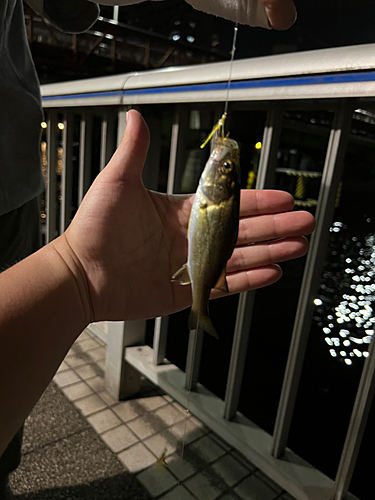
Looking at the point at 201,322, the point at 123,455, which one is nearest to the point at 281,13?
the point at 201,322

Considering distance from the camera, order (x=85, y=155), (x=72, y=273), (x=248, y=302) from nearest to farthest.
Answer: (x=72, y=273)
(x=248, y=302)
(x=85, y=155)

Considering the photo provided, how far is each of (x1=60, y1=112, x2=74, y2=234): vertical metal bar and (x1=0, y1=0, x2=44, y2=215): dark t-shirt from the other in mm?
1560

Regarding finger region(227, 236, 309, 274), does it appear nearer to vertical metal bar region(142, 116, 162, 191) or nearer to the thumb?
the thumb

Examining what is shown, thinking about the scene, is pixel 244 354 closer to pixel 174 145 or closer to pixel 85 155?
pixel 174 145

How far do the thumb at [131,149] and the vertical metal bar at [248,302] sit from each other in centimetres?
72

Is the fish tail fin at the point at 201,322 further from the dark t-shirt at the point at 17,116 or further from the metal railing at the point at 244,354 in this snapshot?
the dark t-shirt at the point at 17,116

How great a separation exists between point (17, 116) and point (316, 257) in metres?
1.34

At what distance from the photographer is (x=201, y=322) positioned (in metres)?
0.95

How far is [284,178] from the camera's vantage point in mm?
14258

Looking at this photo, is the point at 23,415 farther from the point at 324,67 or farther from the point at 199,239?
the point at 324,67

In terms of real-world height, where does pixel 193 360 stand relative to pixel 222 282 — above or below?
below

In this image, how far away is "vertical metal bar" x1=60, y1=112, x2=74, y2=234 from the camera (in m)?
3.09

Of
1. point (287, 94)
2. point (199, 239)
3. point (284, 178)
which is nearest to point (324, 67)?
point (287, 94)

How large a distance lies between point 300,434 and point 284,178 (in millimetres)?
12729
